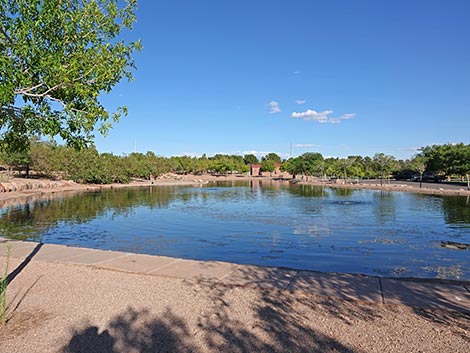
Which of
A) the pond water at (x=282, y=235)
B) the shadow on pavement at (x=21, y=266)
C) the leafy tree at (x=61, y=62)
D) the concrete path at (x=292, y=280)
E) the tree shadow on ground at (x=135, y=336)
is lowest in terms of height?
the pond water at (x=282, y=235)

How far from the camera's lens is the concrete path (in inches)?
247

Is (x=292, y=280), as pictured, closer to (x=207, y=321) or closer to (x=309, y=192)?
(x=207, y=321)

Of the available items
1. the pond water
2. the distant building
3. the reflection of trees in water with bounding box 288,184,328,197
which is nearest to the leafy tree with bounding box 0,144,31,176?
the pond water

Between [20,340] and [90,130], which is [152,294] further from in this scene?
[90,130]

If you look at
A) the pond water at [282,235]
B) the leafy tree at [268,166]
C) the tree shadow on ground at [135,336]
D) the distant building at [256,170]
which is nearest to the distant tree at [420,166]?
the pond water at [282,235]

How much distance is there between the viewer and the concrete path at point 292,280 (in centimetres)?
627

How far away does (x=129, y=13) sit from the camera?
6.91 m

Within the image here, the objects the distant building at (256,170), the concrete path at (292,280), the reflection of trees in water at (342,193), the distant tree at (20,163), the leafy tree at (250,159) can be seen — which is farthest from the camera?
the leafy tree at (250,159)

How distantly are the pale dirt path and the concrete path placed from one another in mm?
341

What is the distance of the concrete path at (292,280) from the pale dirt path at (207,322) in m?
0.34

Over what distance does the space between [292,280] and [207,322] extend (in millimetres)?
2601

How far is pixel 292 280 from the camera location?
7508 millimetres

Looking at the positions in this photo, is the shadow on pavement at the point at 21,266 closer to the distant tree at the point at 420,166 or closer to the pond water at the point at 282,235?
the pond water at the point at 282,235

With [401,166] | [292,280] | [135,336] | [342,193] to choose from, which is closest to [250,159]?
[401,166]
